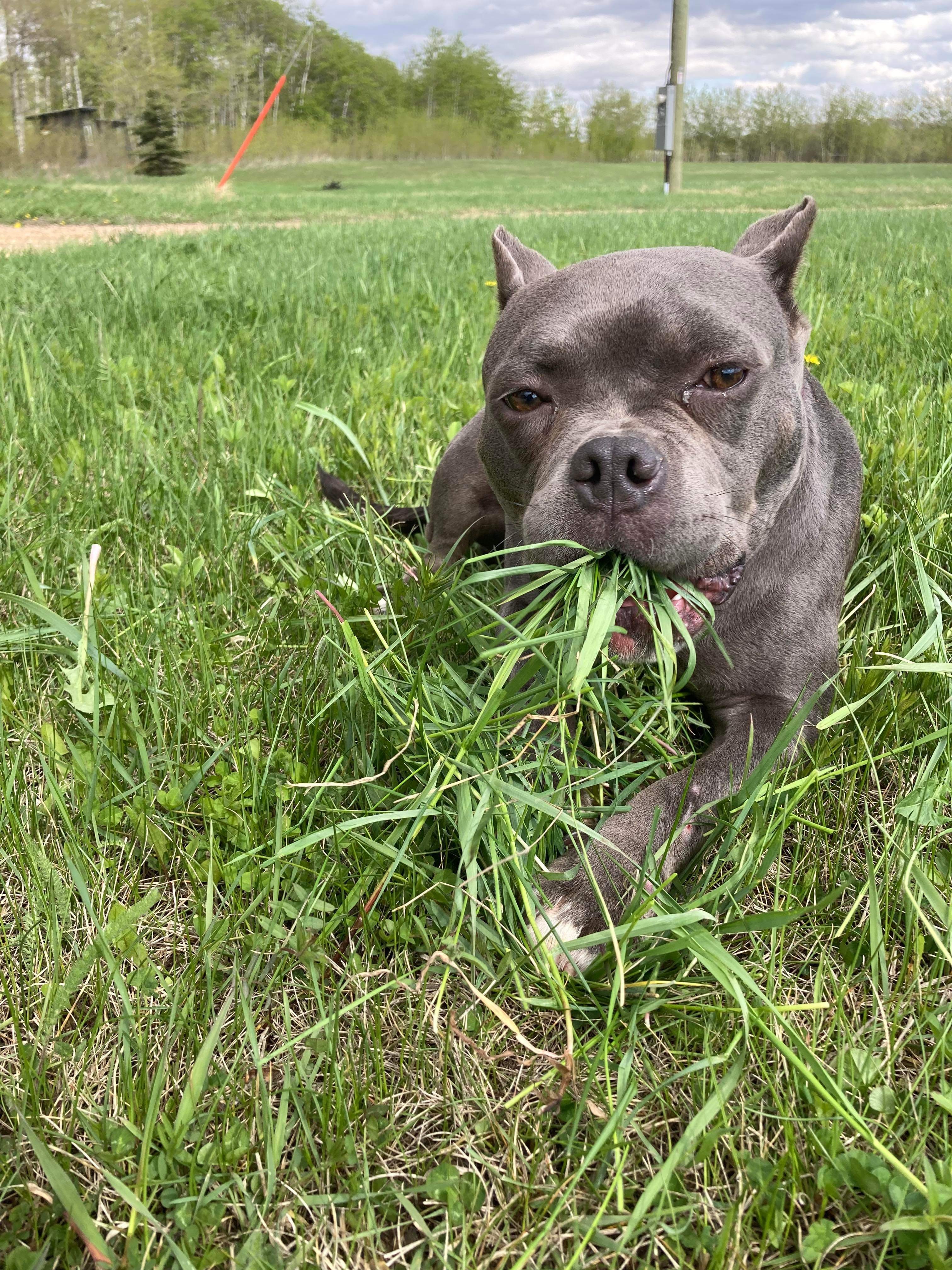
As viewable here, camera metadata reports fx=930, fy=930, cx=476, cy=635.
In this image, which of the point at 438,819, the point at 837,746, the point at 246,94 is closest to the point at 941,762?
the point at 837,746

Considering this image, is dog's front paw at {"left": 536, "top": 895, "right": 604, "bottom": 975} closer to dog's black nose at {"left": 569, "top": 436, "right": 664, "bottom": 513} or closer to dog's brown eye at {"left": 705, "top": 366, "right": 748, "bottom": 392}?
dog's black nose at {"left": 569, "top": 436, "right": 664, "bottom": 513}

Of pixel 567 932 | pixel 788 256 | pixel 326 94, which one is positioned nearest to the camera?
pixel 567 932

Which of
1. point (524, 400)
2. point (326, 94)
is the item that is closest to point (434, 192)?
point (524, 400)

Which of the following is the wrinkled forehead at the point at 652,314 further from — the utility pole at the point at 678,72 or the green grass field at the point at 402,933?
the utility pole at the point at 678,72

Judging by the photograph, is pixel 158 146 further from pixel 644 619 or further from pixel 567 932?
pixel 567 932

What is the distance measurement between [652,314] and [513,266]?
847 millimetres

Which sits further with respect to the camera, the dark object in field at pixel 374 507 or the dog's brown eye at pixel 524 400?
the dark object in field at pixel 374 507

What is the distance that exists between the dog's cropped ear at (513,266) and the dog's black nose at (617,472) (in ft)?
3.10

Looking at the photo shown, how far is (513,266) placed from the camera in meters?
2.92

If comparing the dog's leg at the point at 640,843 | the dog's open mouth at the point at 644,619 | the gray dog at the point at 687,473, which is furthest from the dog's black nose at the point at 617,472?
the dog's leg at the point at 640,843

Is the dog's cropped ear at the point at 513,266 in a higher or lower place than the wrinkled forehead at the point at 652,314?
higher

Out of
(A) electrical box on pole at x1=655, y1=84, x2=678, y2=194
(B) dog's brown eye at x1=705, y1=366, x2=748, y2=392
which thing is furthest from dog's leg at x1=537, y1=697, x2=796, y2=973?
(A) electrical box on pole at x1=655, y1=84, x2=678, y2=194

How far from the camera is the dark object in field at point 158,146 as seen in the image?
46969 millimetres

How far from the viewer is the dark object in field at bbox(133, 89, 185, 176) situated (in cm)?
4697
